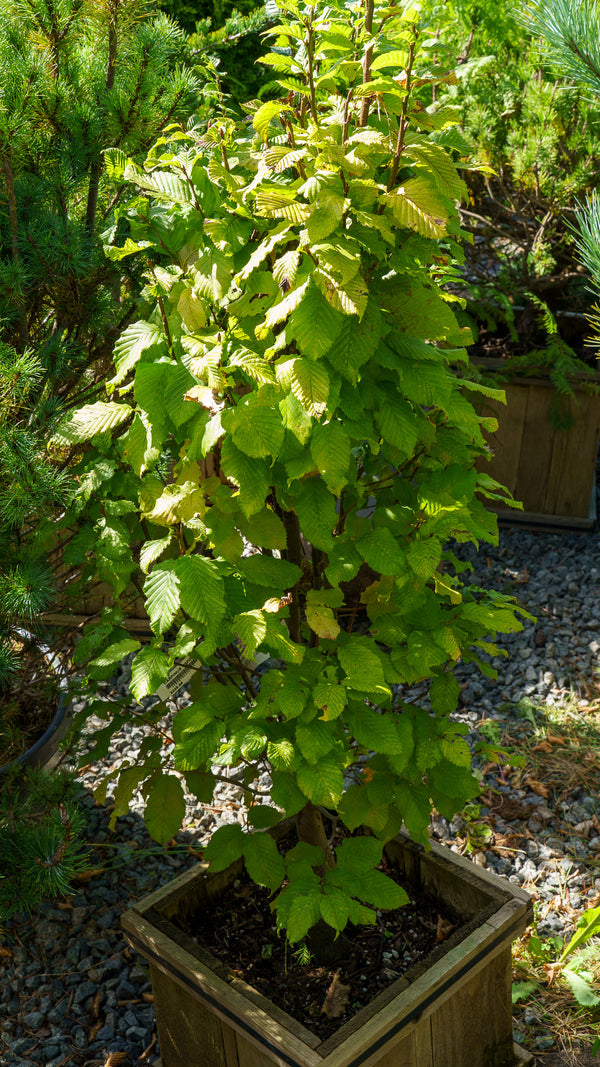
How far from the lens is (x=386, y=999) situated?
4.95 ft

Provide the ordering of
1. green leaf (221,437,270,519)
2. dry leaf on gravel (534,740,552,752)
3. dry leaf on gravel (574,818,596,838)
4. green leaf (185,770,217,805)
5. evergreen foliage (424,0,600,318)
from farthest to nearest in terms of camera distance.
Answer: evergreen foliage (424,0,600,318), dry leaf on gravel (534,740,552,752), dry leaf on gravel (574,818,596,838), green leaf (185,770,217,805), green leaf (221,437,270,519)

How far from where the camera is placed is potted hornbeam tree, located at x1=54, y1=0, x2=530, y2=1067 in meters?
1.18

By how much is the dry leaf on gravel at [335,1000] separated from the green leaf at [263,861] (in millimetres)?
255

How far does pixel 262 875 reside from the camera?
5.08 feet

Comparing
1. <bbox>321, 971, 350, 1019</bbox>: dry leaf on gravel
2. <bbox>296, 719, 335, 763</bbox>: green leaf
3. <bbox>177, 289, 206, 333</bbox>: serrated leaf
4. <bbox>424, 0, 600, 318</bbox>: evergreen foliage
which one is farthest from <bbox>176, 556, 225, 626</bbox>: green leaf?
<bbox>424, 0, 600, 318</bbox>: evergreen foliage

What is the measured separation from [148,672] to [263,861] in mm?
→ 408

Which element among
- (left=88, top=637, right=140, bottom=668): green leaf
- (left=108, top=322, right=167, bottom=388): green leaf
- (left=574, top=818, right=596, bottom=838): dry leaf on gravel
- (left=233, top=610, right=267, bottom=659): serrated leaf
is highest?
(left=108, top=322, right=167, bottom=388): green leaf

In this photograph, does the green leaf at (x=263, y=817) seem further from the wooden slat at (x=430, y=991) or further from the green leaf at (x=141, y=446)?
the green leaf at (x=141, y=446)

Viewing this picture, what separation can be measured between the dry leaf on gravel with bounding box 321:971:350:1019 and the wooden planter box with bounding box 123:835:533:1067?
0.44 ft

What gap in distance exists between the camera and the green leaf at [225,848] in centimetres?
156

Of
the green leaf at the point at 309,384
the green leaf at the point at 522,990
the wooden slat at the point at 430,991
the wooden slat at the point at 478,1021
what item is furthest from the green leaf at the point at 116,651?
the green leaf at the point at 522,990

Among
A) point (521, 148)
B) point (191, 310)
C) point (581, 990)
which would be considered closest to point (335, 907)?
point (191, 310)

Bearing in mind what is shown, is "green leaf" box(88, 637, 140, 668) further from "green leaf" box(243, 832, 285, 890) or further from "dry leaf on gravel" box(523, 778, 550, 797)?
"dry leaf on gravel" box(523, 778, 550, 797)

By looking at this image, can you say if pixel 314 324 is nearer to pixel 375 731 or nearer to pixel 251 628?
pixel 251 628
